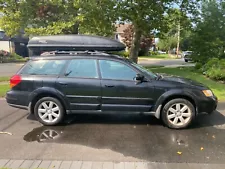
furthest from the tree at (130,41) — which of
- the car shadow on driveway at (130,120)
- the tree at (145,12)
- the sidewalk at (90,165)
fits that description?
the sidewalk at (90,165)

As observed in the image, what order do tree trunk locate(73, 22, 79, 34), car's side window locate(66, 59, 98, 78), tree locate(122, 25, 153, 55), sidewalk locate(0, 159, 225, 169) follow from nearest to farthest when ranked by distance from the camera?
sidewalk locate(0, 159, 225, 169)
car's side window locate(66, 59, 98, 78)
tree trunk locate(73, 22, 79, 34)
tree locate(122, 25, 153, 55)

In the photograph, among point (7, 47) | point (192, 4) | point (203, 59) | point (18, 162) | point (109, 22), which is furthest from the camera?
point (7, 47)

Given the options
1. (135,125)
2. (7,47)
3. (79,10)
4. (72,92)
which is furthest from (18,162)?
(7,47)

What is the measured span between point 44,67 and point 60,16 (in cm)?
1034

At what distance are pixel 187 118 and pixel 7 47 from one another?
109ft

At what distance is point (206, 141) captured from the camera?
4504 millimetres

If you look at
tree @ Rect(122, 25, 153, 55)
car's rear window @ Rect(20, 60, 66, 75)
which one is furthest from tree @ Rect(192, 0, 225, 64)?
tree @ Rect(122, 25, 153, 55)

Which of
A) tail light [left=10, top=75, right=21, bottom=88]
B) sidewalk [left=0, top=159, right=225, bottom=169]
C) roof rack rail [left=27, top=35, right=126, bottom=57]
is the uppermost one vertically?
roof rack rail [left=27, top=35, right=126, bottom=57]

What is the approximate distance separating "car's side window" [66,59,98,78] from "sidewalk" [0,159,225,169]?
2215mm

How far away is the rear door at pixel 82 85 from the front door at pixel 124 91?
0.58 feet

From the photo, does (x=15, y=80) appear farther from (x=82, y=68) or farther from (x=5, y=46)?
(x=5, y=46)

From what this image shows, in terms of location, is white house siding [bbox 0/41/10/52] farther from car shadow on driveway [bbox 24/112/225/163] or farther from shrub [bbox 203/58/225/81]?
car shadow on driveway [bbox 24/112/225/163]

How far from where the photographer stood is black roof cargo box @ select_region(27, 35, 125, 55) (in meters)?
6.27

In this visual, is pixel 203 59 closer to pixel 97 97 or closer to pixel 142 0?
pixel 142 0
